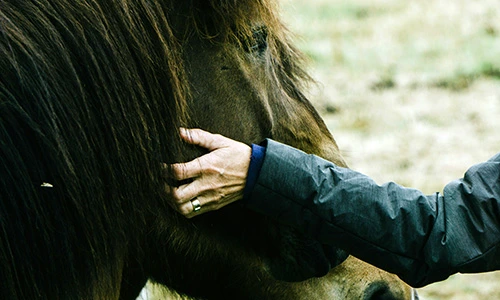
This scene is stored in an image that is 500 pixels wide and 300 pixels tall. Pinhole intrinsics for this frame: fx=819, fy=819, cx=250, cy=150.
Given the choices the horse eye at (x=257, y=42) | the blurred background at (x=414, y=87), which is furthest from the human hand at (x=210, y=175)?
the blurred background at (x=414, y=87)

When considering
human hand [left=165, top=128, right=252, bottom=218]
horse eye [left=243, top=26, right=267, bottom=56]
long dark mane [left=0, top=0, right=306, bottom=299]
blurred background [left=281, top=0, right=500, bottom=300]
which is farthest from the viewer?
blurred background [left=281, top=0, right=500, bottom=300]

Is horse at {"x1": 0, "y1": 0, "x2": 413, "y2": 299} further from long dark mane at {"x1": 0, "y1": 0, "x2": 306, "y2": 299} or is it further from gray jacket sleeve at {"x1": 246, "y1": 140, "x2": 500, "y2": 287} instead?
gray jacket sleeve at {"x1": 246, "y1": 140, "x2": 500, "y2": 287}

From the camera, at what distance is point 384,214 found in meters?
2.44

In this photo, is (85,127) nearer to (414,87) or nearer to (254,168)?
(254,168)

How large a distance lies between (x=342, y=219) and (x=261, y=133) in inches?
15.0

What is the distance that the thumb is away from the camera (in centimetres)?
240

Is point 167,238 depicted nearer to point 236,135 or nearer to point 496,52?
point 236,135

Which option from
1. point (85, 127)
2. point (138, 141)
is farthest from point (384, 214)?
point (85, 127)

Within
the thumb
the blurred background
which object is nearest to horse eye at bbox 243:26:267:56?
the thumb

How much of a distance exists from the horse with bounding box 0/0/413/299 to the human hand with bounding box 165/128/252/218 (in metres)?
0.04

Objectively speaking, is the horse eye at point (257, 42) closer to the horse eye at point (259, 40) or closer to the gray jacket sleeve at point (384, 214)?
the horse eye at point (259, 40)

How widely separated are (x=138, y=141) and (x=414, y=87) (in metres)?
6.29

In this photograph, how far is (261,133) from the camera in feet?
8.46

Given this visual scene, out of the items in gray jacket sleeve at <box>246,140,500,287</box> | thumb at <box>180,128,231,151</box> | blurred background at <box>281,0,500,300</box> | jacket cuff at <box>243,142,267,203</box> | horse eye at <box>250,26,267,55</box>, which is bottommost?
blurred background at <box>281,0,500,300</box>
